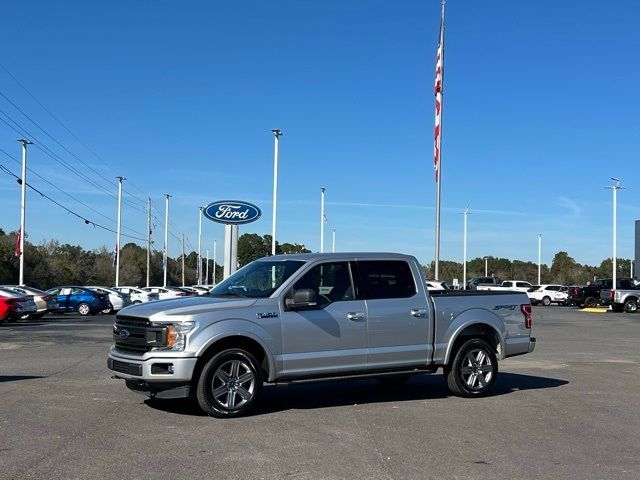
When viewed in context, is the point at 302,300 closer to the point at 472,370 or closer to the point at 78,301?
the point at 472,370

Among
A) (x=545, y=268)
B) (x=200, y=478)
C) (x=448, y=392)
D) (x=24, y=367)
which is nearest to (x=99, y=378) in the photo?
(x=24, y=367)

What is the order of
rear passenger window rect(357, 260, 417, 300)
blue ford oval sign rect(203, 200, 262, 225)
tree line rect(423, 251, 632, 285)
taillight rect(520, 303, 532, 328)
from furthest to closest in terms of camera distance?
tree line rect(423, 251, 632, 285), blue ford oval sign rect(203, 200, 262, 225), taillight rect(520, 303, 532, 328), rear passenger window rect(357, 260, 417, 300)

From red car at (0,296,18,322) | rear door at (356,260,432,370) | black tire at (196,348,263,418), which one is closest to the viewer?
black tire at (196,348,263,418)

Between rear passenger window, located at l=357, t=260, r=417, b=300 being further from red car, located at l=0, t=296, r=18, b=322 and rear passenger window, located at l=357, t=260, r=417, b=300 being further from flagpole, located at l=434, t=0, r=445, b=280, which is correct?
flagpole, located at l=434, t=0, r=445, b=280

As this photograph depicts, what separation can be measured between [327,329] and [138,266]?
9957cm

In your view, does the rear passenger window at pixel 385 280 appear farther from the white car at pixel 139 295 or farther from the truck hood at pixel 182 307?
the white car at pixel 139 295

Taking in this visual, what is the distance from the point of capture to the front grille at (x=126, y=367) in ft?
28.1

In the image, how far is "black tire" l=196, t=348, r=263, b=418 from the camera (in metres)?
8.55

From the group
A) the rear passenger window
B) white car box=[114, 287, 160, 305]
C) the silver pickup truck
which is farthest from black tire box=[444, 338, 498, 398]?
white car box=[114, 287, 160, 305]

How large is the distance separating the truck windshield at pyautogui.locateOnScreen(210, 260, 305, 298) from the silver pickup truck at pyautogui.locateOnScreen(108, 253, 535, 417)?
20 millimetres

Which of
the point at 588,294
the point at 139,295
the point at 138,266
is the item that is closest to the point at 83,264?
the point at 138,266

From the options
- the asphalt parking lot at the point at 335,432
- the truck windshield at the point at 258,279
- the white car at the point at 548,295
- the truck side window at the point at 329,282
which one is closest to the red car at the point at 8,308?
the asphalt parking lot at the point at 335,432

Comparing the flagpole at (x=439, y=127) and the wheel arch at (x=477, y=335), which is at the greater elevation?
the flagpole at (x=439, y=127)

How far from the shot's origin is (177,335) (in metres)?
8.49
